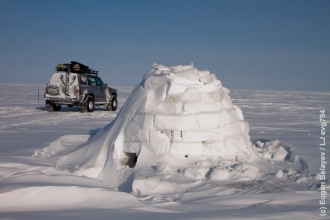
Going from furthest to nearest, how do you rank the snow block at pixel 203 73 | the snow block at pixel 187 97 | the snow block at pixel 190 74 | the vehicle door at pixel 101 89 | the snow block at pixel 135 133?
the vehicle door at pixel 101 89, the snow block at pixel 203 73, the snow block at pixel 190 74, the snow block at pixel 187 97, the snow block at pixel 135 133

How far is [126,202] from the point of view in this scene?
4.83 m

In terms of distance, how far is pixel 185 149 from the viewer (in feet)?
22.2

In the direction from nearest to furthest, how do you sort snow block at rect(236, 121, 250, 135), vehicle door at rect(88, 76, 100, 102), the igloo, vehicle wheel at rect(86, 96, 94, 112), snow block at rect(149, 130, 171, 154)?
the igloo
snow block at rect(149, 130, 171, 154)
snow block at rect(236, 121, 250, 135)
vehicle wheel at rect(86, 96, 94, 112)
vehicle door at rect(88, 76, 100, 102)

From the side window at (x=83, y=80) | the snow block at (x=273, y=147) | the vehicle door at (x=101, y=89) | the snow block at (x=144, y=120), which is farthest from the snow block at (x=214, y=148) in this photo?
the vehicle door at (x=101, y=89)

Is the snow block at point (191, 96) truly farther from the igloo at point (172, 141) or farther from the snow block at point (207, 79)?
the snow block at point (207, 79)

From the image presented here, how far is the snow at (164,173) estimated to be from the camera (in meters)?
4.61

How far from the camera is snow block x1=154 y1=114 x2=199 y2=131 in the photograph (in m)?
6.74

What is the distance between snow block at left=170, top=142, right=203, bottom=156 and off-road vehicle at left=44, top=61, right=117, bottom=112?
13.2 metres

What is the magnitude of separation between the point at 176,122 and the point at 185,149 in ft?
1.62

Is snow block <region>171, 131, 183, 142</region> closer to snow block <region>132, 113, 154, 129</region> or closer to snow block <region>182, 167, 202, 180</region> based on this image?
snow block <region>132, 113, 154, 129</region>

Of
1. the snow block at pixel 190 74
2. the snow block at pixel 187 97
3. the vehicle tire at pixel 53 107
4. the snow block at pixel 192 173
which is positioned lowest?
the snow block at pixel 192 173

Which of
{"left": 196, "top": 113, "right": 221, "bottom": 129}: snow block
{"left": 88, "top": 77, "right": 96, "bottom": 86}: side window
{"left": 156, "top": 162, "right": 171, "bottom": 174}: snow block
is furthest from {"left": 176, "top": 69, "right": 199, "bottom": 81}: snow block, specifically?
{"left": 88, "top": 77, "right": 96, "bottom": 86}: side window

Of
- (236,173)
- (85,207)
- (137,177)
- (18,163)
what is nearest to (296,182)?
(236,173)

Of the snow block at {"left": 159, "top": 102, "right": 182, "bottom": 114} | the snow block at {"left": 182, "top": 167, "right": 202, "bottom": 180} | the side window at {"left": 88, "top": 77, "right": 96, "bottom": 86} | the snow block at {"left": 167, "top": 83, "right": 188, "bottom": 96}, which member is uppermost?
the side window at {"left": 88, "top": 77, "right": 96, "bottom": 86}
